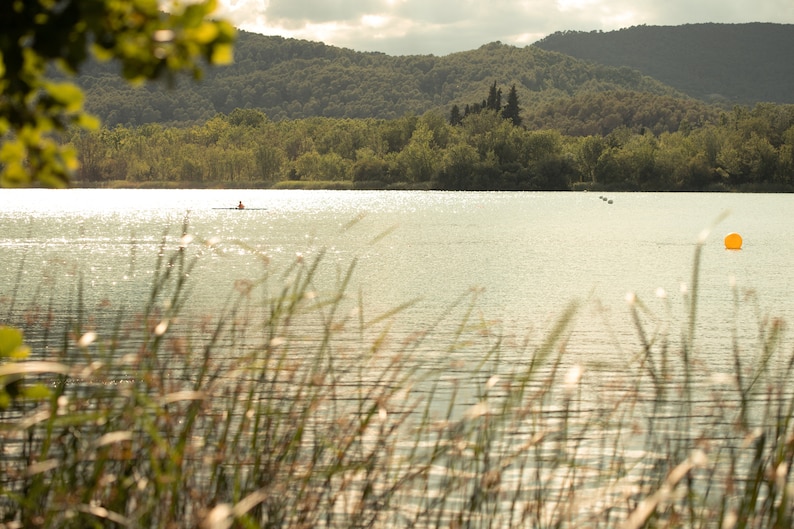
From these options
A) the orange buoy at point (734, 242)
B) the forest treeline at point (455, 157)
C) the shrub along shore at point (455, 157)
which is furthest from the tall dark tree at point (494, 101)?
the orange buoy at point (734, 242)

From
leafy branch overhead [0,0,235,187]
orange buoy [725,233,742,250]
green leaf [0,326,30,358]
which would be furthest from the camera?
orange buoy [725,233,742,250]

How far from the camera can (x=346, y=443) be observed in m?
4.68

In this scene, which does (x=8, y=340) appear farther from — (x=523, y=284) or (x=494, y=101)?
(x=494, y=101)

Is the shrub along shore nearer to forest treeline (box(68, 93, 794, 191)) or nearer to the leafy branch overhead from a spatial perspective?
forest treeline (box(68, 93, 794, 191))

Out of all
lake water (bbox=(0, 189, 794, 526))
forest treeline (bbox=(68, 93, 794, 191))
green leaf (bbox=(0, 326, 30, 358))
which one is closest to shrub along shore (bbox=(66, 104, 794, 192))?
forest treeline (bbox=(68, 93, 794, 191))

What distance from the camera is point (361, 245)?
44.9 meters

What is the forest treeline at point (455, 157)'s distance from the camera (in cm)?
13625

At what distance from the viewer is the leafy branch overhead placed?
251 cm

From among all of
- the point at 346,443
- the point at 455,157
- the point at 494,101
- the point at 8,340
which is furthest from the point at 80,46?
the point at 494,101

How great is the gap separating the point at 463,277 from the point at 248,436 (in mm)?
23534

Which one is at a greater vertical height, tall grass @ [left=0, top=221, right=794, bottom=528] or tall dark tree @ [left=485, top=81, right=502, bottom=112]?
tall dark tree @ [left=485, top=81, right=502, bottom=112]

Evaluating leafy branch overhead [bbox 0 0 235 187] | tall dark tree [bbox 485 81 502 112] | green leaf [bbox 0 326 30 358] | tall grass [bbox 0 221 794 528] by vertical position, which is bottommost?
tall grass [bbox 0 221 794 528]

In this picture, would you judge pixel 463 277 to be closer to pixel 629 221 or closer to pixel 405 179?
pixel 629 221

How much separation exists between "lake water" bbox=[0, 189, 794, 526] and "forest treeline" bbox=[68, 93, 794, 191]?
231ft
